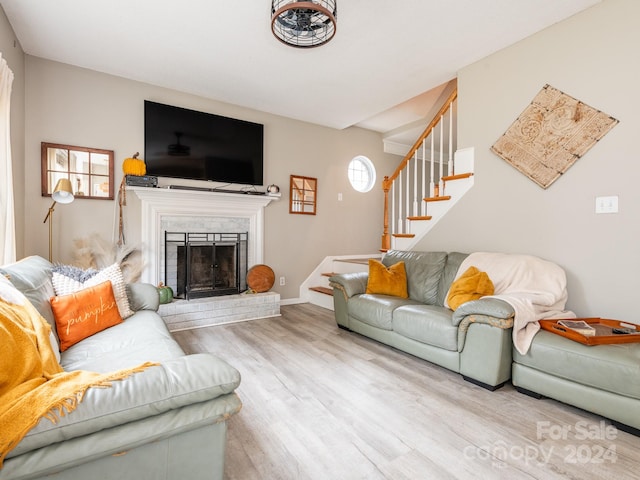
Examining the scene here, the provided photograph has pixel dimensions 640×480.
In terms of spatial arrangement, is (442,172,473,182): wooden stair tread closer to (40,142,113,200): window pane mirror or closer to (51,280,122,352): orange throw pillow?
(51,280,122,352): orange throw pillow

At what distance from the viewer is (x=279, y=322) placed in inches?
155

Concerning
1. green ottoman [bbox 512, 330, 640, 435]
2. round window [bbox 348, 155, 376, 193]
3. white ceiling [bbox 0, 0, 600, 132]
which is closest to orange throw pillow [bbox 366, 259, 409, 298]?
green ottoman [bbox 512, 330, 640, 435]

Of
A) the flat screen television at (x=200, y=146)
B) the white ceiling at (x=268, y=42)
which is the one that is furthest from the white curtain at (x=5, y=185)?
the flat screen television at (x=200, y=146)

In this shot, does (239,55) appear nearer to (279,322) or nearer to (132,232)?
(132,232)

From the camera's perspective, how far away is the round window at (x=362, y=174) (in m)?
5.71

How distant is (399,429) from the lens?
179 cm

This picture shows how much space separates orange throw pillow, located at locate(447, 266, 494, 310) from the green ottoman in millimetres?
498

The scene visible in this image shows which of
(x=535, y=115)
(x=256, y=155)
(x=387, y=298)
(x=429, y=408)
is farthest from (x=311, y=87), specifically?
(x=429, y=408)

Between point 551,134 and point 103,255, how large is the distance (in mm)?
4411

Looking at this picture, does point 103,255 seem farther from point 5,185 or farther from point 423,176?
point 423,176

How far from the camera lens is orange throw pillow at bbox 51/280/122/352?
1.95 meters

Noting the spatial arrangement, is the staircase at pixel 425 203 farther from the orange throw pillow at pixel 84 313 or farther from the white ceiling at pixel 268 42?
the orange throw pillow at pixel 84 313

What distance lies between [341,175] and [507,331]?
3.74 metres

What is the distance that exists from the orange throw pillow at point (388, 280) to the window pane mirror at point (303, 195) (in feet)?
6.15
